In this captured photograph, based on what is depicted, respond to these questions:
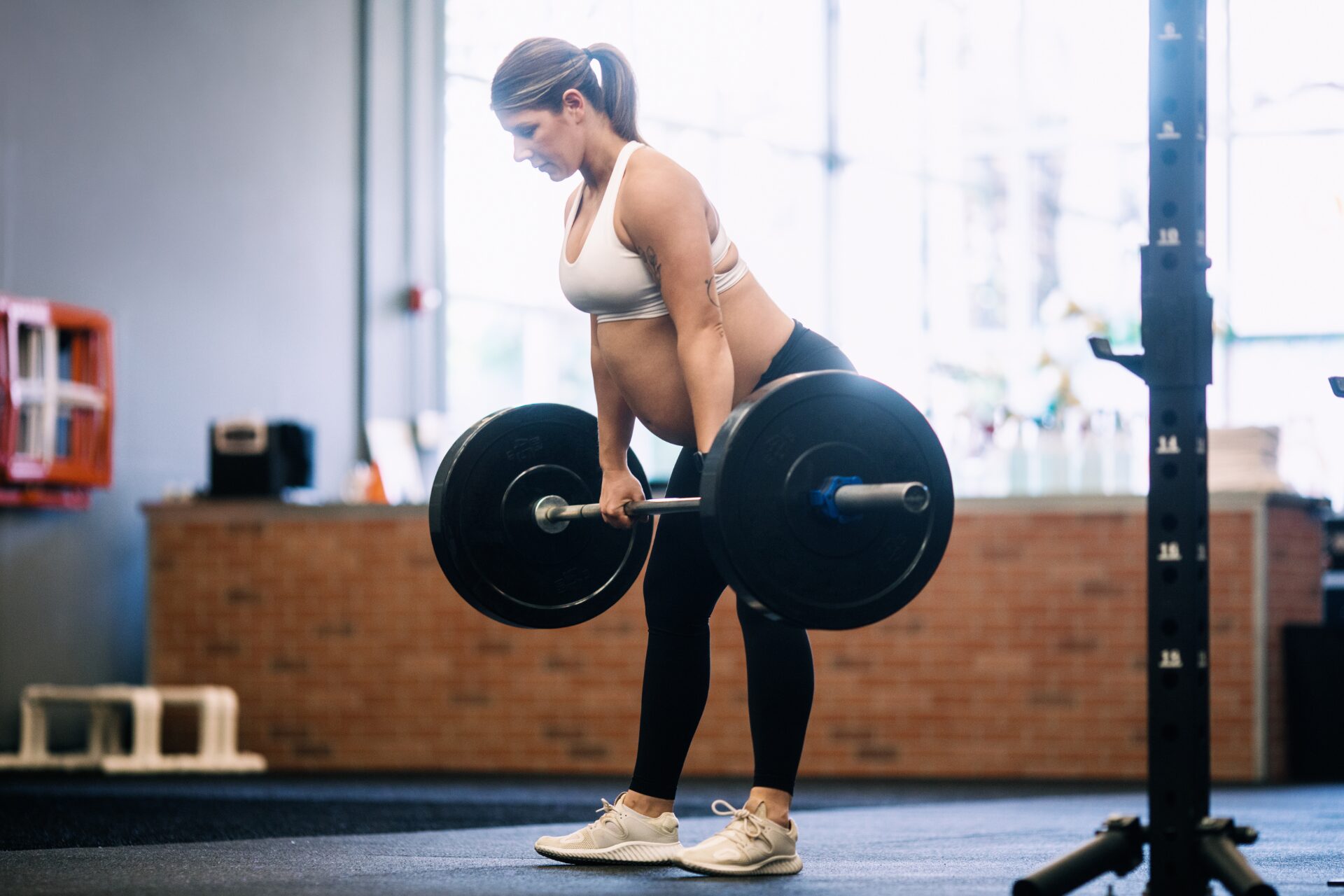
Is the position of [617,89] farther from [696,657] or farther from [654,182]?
[696,657]

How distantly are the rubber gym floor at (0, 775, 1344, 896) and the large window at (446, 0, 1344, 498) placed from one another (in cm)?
424

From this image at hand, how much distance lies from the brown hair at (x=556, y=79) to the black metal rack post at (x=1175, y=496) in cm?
80

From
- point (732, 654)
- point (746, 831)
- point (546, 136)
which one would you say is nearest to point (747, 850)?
point (746, 831)

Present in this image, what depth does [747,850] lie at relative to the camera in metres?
2.56

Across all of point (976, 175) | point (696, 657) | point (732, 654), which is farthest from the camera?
point (976, 175)

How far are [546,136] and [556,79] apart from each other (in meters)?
0.09

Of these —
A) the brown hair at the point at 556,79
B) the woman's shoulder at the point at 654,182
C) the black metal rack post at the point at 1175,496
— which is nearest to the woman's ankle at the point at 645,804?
the black metal rack post at the point at 1175,496

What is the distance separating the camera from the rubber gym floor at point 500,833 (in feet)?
8.29

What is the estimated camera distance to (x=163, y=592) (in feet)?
19.2

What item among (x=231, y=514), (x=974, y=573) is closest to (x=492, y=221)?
(x=231, y=514)

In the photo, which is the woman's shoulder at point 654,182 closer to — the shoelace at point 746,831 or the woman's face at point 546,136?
the woman's face at point 546,136

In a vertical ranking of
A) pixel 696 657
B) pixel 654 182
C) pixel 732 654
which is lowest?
pixel 732 654

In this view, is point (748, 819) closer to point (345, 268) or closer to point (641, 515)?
point (641, 515)

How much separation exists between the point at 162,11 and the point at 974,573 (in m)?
3.75
